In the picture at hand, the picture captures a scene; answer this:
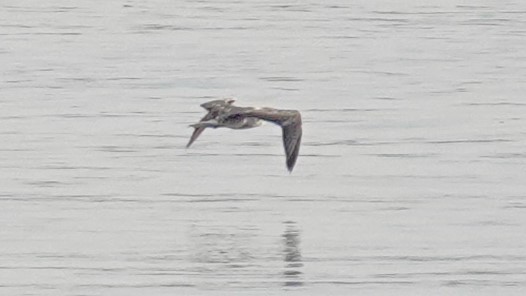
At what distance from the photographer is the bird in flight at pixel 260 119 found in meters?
13.4

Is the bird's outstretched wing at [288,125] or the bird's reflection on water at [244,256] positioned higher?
the bird's outstretched wing at [288,125]

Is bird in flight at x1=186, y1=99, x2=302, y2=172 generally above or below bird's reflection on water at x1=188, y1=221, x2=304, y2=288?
above

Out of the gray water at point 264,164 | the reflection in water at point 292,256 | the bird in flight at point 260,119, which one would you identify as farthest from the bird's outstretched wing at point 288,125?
the reflection in water at point 292,256

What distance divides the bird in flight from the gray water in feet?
0.99

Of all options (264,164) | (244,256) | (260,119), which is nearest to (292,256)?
(244,256)

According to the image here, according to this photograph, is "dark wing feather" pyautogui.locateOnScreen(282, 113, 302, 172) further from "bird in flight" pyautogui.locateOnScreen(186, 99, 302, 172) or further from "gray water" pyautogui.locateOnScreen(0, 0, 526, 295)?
"gray water" pyautogui.locateOnScreen(0, 0, 526, 295)

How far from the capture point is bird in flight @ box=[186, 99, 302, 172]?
13380 mm

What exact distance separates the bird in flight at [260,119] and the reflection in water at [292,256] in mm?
1092

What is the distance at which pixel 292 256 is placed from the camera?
11.5 m

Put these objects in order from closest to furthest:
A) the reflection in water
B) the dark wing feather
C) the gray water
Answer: the reflection in water
the gray water
the dark wing feather

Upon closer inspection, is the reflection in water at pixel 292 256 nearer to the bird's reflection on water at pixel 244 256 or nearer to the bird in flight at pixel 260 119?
the bird's reflection on water at pixel 244 256

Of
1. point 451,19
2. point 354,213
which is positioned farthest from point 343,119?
point 451,19

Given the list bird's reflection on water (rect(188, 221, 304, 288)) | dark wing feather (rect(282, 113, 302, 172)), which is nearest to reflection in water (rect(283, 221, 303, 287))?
bird's reflection on water (rect(188, 221, 304, 288))

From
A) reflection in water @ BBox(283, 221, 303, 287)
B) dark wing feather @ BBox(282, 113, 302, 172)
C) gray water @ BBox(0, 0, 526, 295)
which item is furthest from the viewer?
dark wing feather @ BBox(282, 113, 302, 172)
